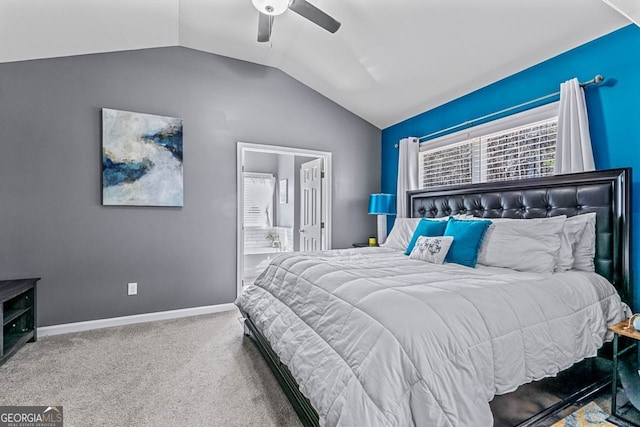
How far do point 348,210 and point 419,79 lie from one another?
206 cm

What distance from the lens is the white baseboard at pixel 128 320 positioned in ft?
10.2

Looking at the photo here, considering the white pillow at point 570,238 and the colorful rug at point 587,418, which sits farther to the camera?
the white pillow at point 570,238

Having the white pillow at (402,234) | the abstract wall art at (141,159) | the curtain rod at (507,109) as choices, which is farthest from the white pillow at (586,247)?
the abstract wall art at (141,159)

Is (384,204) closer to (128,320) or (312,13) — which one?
(312,13)

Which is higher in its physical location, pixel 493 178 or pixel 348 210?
pixel 493 178

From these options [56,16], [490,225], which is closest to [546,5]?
[490,225]

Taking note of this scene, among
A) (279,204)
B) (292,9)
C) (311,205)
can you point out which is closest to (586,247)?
(292,9)

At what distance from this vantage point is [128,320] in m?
3.38

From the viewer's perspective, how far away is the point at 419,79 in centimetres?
355

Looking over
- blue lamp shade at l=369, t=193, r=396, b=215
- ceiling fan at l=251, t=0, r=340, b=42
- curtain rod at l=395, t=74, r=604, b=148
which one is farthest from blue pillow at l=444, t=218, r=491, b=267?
ceiling fan at l=251, t=0, r=340, b=42

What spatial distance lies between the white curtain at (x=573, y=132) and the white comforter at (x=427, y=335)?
886mm

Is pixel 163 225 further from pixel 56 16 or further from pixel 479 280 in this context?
pixel 479 280

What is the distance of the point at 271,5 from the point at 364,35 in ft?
3.94

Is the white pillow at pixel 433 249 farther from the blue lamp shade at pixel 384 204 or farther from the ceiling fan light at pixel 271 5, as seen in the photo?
the ceiling fan light at pixel 271 5
